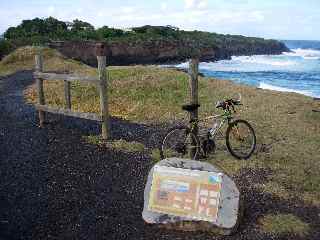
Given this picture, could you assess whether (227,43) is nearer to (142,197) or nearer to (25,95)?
(25,95)

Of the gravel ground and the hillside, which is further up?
the hillside

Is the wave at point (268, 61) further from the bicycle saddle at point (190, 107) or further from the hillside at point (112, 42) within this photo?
the bicycle saddle at point (190, 107)

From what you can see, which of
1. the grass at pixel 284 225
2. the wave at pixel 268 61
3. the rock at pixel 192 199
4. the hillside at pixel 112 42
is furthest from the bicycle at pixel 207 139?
the wave at pixel 268 61

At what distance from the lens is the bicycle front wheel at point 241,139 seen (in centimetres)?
1162

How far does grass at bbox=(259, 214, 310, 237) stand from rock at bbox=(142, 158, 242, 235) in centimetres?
52

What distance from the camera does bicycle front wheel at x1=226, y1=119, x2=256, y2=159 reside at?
38.1 feet

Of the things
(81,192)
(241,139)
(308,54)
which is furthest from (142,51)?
(81,192)

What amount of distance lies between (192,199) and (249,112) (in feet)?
33.3

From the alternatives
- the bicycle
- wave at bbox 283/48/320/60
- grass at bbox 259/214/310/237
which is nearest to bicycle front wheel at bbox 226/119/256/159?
the bicycle

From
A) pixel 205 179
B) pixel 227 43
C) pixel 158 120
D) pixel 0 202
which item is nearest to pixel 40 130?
pixel 158 120

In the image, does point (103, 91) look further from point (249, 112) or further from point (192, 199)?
point (249, 112)

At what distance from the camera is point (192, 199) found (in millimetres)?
7992

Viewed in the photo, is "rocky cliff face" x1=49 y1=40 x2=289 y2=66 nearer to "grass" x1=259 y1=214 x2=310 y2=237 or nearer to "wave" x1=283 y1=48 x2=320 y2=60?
"wave" x1=283 y1=48 x2=320 y2=60

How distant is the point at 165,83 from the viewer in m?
22.2
